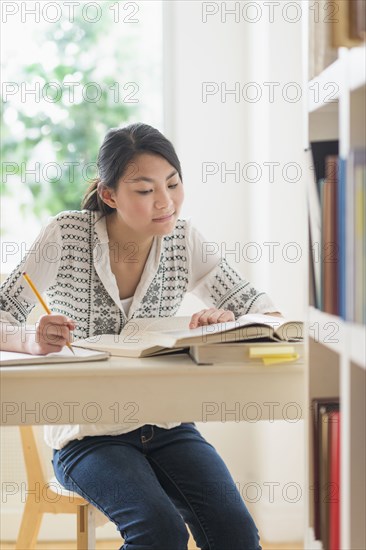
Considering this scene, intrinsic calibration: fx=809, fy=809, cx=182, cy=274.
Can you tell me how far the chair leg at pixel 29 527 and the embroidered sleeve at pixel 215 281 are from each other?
73cm

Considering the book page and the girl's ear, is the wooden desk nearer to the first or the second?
the book page

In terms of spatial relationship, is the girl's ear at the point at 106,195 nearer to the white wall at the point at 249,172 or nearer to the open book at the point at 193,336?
Result: the open book at the point at 193,336

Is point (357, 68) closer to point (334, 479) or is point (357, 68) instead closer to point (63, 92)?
point (334, 479)

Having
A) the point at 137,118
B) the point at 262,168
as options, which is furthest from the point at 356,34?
the point at 137,118

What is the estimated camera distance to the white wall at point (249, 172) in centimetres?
244

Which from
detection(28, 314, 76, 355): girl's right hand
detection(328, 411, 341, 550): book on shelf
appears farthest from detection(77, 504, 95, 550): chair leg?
detection(328, 411, 341, 550): book on shelf

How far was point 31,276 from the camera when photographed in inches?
68.1

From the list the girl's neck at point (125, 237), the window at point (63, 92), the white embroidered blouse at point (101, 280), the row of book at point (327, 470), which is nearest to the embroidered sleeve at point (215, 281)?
the white embroidered blouse at point (101, 280)

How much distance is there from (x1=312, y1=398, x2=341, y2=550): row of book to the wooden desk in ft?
0.32

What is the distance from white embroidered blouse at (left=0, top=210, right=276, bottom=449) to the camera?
1.73 metres

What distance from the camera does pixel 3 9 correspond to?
8.91 feet

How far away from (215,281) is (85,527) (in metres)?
0.61

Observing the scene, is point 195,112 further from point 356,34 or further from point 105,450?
point 356,34

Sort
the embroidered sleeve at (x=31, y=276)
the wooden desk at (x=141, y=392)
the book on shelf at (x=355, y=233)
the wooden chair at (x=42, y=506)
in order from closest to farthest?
the book on shelf at (x=355, y=233) < the wooden desk at (x=141, y=392) < the embroidered sleeve at (x=31, y=276) < the wooden chair at (x=42, y=506)
